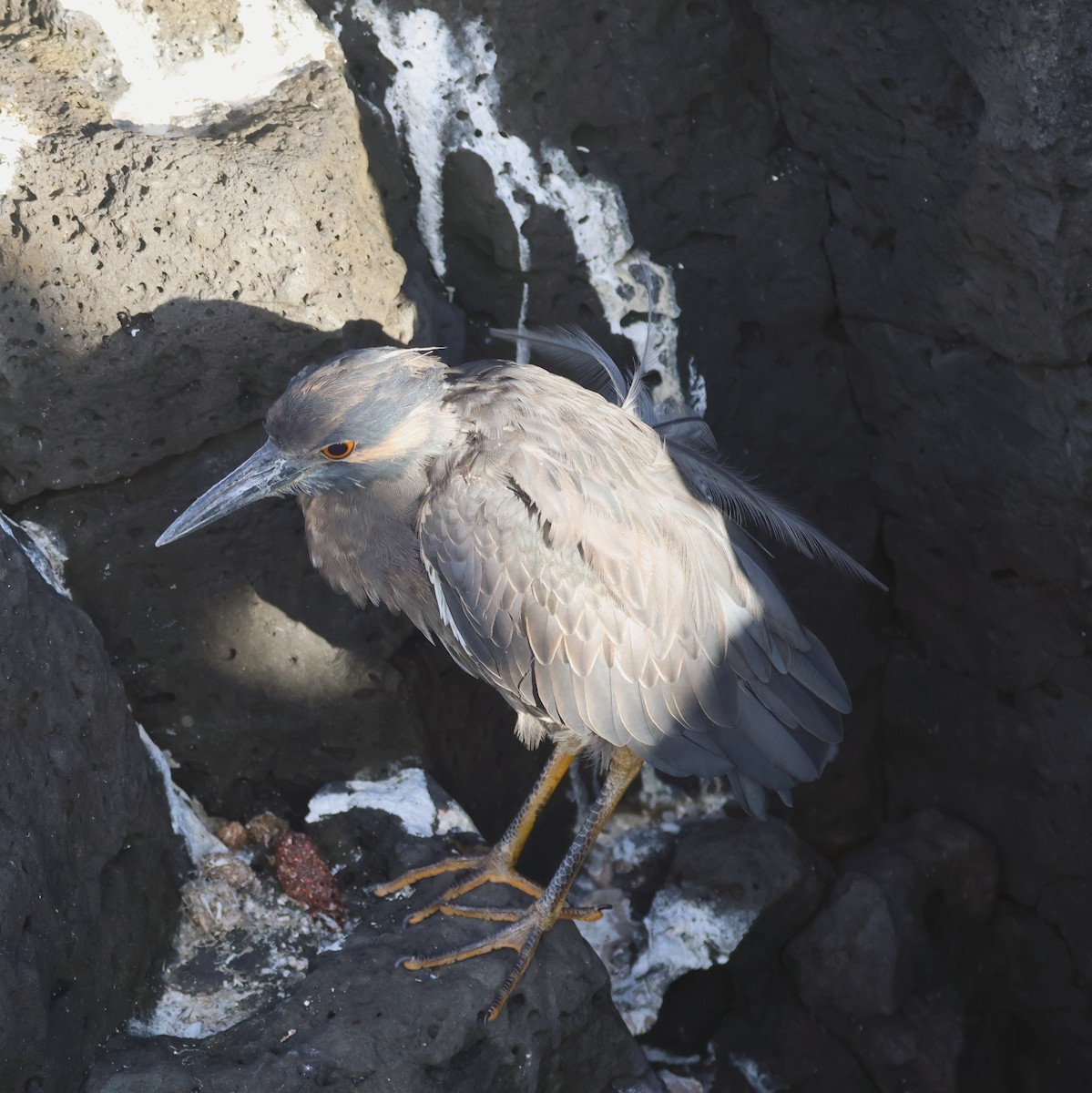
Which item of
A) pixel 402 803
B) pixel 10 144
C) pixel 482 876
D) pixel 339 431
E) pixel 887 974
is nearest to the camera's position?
pixel 339 431

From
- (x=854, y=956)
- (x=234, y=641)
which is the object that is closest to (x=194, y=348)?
(x=234, y=641)

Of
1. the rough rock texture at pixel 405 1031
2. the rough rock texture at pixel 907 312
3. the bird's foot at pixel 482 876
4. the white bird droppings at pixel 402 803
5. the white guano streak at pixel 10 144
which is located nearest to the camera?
the rough rock texture at pixel 405 1031

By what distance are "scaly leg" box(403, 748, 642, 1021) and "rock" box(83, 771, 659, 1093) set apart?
0.03 metres

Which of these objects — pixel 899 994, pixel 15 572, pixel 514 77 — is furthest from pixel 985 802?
pixel 15 572

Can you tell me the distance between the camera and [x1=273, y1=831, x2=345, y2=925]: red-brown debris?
10.1ft

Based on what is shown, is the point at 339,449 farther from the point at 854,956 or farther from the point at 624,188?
the point at 854,956

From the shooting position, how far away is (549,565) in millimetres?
2719

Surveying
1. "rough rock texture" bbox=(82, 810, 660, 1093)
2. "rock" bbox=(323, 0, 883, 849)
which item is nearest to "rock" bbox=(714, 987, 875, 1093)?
"rough rock texture" bbox=(82, 810, 660, 1093)

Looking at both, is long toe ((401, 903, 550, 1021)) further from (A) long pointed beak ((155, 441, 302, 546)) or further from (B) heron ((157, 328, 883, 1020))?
(A) long pointed beak ((155, 441, 302, 546))

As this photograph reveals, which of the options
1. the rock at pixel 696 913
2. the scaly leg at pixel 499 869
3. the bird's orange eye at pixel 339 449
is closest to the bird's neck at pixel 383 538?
the bird's orange eye at pixel 339 449

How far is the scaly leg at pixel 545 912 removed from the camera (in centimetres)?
277

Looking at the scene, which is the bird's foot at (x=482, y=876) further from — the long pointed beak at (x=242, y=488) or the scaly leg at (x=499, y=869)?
the long pointed beak at (x=242, y=488)

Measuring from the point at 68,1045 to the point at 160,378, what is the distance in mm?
1563

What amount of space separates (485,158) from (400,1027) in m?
2.38
